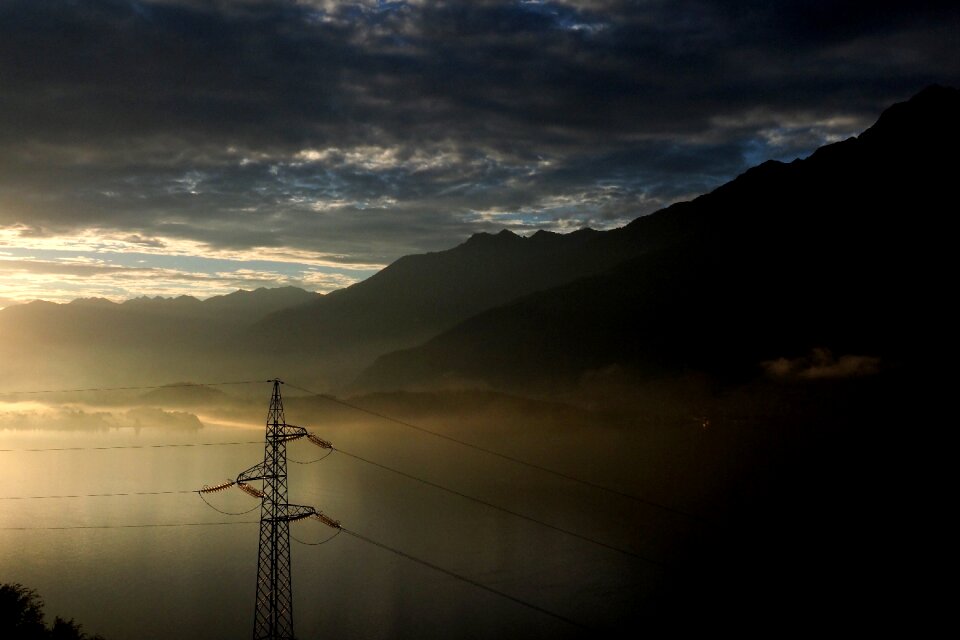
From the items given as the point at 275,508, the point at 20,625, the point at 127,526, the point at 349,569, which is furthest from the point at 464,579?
the point at 127,526

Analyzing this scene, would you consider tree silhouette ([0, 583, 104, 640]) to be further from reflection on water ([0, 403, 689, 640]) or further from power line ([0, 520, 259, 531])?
power line ([0, 520, 259, 531])

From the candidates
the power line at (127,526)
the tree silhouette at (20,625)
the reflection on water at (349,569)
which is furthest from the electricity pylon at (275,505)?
the power line at (127,526)

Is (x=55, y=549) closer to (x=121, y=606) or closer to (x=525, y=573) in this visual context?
(x=121, y=606)

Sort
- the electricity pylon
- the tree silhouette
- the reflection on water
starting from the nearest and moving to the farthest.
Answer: the electricity pylon → the tree silhouette → the reflection on water

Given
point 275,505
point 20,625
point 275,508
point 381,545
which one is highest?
point 275,505

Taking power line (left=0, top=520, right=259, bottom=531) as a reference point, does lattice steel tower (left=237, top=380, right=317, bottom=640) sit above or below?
above

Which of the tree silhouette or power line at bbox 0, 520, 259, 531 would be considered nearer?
the tree silhouette

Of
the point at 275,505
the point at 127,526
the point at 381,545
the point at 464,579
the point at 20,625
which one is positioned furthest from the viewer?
the point at 127,526

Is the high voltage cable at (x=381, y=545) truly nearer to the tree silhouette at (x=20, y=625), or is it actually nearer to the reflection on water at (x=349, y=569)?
the reflection on water at (x=349, y=569)

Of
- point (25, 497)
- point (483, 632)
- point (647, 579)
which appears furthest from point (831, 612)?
point (25, 497)

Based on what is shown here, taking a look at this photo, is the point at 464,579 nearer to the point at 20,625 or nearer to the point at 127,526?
the point at 20,625

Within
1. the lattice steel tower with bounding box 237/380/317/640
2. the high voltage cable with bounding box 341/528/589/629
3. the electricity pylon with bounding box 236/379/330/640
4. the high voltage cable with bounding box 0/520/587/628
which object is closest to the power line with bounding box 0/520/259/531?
the high voltage cable with bounding box 0/520/587/628
